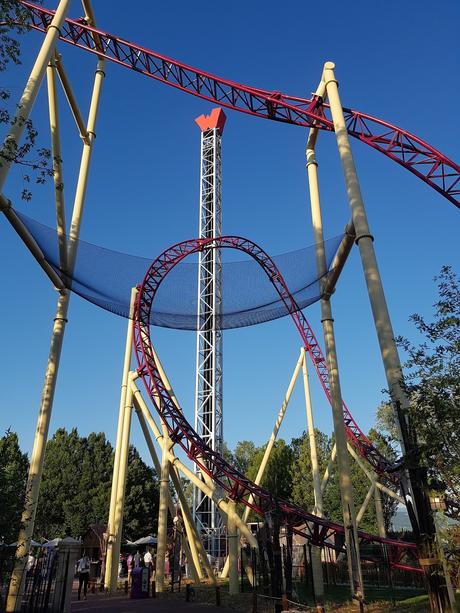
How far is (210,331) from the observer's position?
24.8 meters

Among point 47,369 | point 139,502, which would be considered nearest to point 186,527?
point 47,369

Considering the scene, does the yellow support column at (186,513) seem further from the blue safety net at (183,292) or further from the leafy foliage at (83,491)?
the leafy foliage at (83,491)

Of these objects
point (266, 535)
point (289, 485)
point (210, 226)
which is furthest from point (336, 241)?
point (289, 485)

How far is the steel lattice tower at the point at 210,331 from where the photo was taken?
2550 centimetres

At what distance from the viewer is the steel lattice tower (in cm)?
2550

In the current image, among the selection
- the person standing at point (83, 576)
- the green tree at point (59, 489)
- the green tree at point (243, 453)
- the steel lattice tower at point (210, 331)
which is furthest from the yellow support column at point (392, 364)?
the green tree at point (243, 453)

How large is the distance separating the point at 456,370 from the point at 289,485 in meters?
35.9

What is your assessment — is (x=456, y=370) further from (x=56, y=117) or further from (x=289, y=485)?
(x=289, y=485)

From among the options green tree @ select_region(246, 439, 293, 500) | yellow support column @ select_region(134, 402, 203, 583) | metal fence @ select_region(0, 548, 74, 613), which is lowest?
metal fence @ select_region(0, 548, 74, 613)

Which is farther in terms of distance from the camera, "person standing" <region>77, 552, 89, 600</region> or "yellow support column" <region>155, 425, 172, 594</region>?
"yellow support column" <region>155, 425, 172, 594</region>

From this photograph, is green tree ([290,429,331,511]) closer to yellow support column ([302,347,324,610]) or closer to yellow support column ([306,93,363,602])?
yellow support column ([302,347,324,610])

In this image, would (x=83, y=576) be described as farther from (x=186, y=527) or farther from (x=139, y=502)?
(x=139, y=502)

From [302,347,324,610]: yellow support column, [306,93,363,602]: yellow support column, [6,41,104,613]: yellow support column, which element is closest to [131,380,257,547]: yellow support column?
[302,347,324,610]: yellow support column

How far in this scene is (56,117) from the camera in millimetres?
8312
